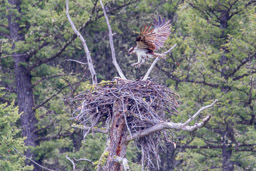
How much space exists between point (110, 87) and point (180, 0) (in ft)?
47.2

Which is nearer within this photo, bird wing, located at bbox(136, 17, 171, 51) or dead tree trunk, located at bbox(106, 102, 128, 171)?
dead tree trunk, located at bbox(106, 102, 128, 171)

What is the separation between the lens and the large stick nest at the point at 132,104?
643cm

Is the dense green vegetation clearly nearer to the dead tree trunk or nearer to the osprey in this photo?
the osprey

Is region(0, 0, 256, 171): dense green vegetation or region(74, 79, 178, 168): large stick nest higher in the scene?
region(0, 0, 256, 171): dense green vegetation

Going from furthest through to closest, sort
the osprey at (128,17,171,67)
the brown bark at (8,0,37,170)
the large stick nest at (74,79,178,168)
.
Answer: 1. the brown bark at (8,0,37,170)
2. the osprey at (128,17,171,67)
3. the large stick nest at (74,79,178,168)

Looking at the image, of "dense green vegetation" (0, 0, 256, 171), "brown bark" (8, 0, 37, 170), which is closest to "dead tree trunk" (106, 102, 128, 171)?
"dense green vegetation" (0, 0, 256, 171)

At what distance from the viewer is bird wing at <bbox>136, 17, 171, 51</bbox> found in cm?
816

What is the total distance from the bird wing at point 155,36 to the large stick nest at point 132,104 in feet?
4.76

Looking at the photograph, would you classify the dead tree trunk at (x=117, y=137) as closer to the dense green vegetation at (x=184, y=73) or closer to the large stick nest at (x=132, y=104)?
the large stick nest at (x=132, y=104)

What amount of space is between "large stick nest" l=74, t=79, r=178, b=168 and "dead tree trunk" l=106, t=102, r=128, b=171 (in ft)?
0.24

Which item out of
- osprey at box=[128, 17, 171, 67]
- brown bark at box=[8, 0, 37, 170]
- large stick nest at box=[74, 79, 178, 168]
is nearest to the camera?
large stick nest at box=[74, 79, 178, 168]

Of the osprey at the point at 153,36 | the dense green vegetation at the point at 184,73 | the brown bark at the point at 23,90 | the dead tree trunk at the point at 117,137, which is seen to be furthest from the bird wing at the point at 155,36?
the brown bark at the point at 23,90

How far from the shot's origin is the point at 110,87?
696cm

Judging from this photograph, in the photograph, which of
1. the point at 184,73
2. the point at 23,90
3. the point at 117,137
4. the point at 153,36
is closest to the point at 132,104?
the point at 117,137
